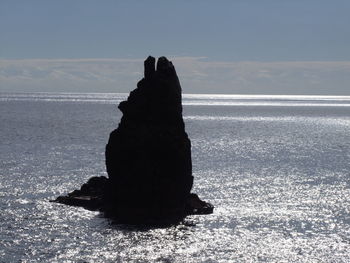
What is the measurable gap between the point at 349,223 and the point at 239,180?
3100cm

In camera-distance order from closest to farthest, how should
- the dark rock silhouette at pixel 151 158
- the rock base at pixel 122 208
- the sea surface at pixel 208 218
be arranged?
the sea surface at pixel 208 218 < the rock base at pixel 122 208 < the dark rock silhouette at pixel 151 158

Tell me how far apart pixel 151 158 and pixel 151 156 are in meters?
0.20

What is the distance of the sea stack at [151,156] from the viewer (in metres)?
62.6

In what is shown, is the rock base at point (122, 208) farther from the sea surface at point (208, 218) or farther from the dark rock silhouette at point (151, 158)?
the sea surface at point (208, 218)

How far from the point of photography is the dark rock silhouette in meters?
62.5

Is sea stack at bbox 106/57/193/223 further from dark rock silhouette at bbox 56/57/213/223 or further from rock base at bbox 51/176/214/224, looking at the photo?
rock base at bbox 51/176/214/224

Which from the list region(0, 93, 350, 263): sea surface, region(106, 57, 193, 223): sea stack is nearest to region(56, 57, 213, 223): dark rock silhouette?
region(106, 57, 193, 223): sea stack

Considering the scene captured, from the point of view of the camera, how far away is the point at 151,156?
206 ft

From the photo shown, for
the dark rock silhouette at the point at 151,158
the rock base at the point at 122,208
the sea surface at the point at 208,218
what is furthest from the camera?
the dark rock silhouette at the point at 151,158

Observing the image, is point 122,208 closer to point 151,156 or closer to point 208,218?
point 151,156

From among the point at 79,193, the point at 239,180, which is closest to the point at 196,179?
the point at 239,180

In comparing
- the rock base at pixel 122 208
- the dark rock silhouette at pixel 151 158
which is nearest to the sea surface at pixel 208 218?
the rock base at pixel 122 208

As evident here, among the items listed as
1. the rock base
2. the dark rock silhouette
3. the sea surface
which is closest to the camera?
the sea surface

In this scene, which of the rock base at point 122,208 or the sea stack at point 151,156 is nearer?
the rock base at point 122,208
